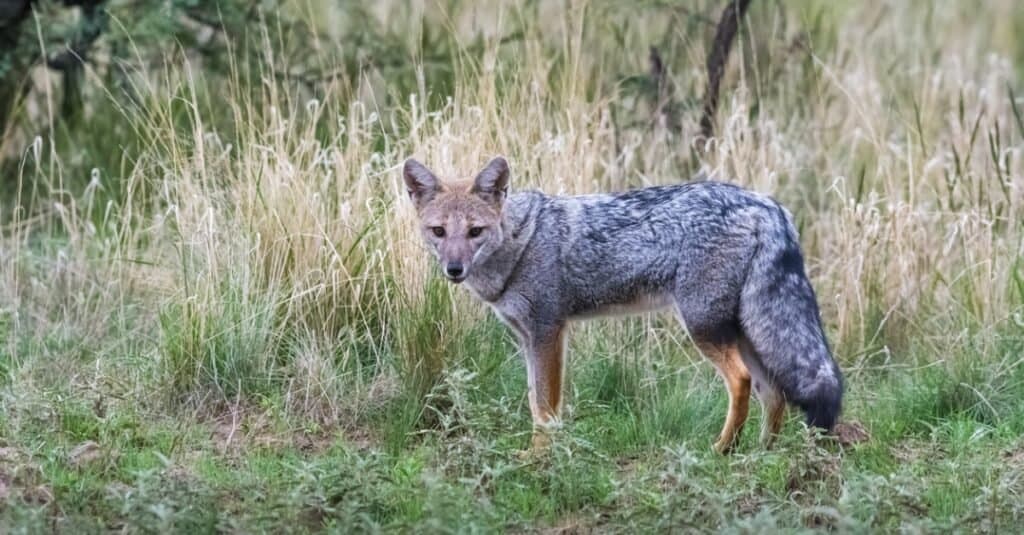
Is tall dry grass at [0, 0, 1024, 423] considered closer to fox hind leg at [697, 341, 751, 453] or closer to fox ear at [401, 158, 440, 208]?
fox ear at [401, 158, 440, 208]

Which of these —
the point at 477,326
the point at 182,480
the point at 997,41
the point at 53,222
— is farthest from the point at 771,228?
the point at 997,41

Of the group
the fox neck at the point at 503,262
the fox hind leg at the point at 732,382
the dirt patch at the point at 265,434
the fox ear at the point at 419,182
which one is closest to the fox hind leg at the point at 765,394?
the fox hind leg at the point at 732,382

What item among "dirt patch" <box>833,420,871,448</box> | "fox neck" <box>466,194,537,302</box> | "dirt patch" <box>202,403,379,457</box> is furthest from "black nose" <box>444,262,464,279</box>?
"dirt patch" <box>833,420,871,448</box>

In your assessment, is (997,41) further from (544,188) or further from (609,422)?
(609,422)

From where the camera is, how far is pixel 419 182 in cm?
642

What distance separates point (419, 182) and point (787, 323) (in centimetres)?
165

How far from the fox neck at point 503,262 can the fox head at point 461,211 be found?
4cm

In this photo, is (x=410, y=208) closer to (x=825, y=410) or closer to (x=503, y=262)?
(x=503, y=262)

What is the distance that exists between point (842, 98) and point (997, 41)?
3448 millimetres

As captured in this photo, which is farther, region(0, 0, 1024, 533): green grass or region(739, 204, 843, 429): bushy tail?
region(739, 204, 843, 429): bushy tail

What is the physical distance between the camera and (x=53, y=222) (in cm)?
887

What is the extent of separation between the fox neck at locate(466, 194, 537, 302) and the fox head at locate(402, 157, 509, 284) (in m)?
0.04

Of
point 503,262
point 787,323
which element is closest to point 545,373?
point 503,262

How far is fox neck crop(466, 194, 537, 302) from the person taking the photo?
6.38m
